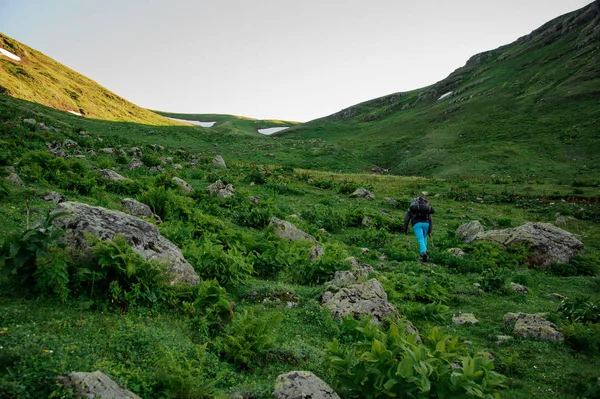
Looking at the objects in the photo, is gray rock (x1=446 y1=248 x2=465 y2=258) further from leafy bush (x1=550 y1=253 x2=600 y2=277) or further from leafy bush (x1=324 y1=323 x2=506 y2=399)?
leafy bush (x1=324 y1=323 x2=506 y2=399)

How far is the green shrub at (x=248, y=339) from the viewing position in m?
5.65

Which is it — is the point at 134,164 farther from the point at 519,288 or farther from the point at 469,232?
the point at 519,288

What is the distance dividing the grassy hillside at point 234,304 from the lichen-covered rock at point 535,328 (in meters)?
0.23

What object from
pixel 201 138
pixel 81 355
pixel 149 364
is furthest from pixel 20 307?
pixel 201 138

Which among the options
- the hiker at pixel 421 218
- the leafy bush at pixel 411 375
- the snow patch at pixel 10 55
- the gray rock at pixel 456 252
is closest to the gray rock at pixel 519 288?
the gray rock at pixel 456 252

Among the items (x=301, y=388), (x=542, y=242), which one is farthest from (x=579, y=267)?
(x=301, y=388)

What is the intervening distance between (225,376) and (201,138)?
5875cm

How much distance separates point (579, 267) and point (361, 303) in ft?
37.8

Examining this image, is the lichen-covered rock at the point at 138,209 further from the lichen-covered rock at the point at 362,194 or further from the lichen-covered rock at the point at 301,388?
the lichen-covered rock at the point at 362,194

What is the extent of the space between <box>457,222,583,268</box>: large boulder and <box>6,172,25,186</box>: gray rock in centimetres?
2015

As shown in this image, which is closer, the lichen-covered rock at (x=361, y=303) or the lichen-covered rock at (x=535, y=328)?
the lichen-covered rock at (x=535, y=328)

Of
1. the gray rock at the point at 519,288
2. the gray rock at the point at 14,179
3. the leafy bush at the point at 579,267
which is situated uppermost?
the gray rock at the point at 14,179

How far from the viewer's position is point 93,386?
12.8 ft

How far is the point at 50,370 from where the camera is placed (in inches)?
156
